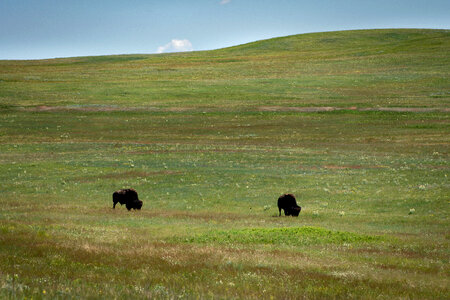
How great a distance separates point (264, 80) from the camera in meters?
111

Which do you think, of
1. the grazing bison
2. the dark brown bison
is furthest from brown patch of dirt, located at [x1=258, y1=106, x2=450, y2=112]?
the dark brown bison

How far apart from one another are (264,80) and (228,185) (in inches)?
3046

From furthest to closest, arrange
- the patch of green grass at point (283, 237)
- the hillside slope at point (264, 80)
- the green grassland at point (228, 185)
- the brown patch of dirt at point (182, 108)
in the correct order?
the hillside slope at point (264, 80), the brown patch of dirt at point (182, 108), the patch of green grass at point (283, 237), the green grassland at point (228, 185)

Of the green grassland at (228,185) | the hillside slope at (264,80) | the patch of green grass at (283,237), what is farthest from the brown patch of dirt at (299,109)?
the patch of green grass at (283,237)

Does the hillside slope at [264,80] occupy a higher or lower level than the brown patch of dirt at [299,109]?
higher

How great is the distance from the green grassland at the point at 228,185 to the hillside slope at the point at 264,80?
2.79 ft

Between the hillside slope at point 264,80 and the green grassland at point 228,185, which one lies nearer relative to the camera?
the green grassland at point 228,185

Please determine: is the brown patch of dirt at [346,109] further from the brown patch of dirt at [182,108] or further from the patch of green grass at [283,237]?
the patch of green grass at [283,237]

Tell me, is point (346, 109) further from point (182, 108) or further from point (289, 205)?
point (289, 205)

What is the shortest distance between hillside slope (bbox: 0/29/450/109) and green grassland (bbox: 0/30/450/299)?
33.5 inches

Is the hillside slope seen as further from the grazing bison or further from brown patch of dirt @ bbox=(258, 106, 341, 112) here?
the grazing bison

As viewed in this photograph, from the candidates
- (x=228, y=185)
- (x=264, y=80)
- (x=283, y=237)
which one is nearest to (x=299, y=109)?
(x=264, y=80)

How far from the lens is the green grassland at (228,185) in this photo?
460 inches

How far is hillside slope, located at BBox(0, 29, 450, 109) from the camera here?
294ft
